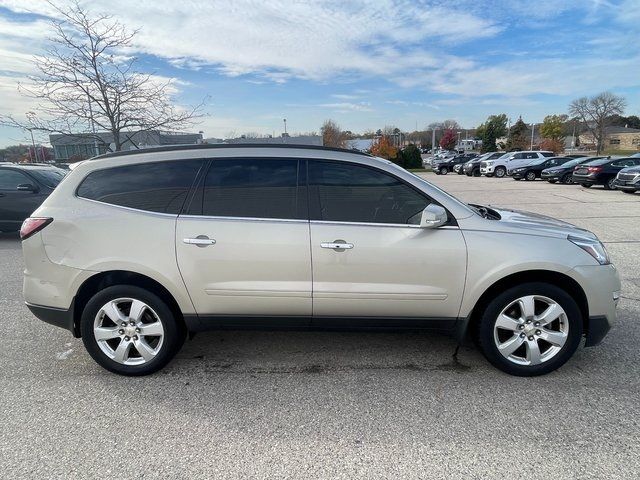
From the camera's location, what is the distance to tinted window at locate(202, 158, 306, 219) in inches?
114

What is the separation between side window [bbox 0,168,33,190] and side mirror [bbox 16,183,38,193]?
82 millimetres

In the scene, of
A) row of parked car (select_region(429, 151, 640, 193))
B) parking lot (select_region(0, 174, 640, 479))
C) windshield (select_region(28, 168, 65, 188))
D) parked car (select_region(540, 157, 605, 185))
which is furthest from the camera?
parked car (select_region(540, 157, 605, 185))

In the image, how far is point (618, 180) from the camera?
15.9 m

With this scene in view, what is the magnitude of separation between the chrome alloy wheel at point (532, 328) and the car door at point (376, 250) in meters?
0.43

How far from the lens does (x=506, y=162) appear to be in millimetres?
28250

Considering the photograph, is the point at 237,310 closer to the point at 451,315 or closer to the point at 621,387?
the point at 451,315

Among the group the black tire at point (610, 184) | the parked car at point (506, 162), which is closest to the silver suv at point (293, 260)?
the black tire at point (610, 184)

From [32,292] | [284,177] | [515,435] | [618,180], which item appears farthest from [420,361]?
[618,180]

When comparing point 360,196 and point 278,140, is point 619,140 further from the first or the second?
point 360,196

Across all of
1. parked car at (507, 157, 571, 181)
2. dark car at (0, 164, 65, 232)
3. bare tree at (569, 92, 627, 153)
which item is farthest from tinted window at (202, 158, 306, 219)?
bare tree at (569, 92, 627, 153)

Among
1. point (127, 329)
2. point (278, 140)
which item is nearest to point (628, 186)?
point (127, 329)

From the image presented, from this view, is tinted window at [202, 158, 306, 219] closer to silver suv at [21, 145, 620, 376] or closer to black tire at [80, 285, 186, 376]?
silver suv at [21, 145, 620, 376]

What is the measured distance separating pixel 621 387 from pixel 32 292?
4649 mm

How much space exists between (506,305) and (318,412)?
63.9 inches
